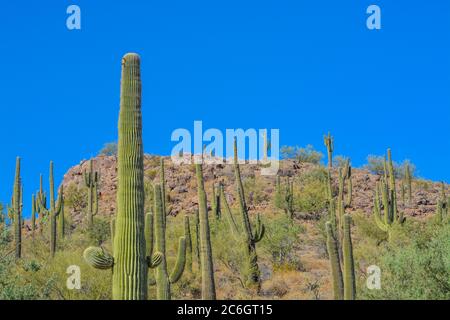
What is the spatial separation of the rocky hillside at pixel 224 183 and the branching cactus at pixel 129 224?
30.9 metres

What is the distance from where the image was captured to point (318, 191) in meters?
38.2

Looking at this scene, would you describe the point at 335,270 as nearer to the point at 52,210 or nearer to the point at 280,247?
the point at 280,247

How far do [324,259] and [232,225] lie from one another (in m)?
7.64

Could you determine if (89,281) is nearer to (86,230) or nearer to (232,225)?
(232,225)

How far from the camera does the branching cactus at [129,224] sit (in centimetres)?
1009

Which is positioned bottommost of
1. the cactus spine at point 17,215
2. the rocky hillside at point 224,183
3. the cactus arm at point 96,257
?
the cactus arm at point 96,257

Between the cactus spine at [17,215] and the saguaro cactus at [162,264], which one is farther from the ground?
the cactus spine at [17,215]

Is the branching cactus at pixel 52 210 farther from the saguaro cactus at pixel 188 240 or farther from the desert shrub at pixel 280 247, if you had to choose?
the desert shrub at pixel 280 247

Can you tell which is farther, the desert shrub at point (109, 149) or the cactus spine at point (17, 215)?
the desert shrub at point (109, 149)

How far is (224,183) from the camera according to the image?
156 feet

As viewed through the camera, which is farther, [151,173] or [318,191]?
[151,173]

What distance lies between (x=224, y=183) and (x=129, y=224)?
123 feet

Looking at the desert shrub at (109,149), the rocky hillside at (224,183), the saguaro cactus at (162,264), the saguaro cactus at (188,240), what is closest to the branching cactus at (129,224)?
the saguaro cactus at (162,264)
